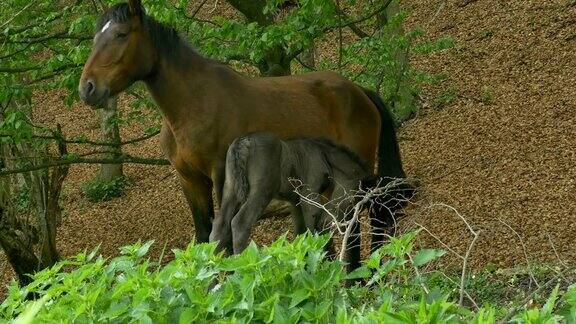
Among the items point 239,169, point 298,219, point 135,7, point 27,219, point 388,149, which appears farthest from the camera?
point 27,219

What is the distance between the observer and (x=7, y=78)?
10.1m

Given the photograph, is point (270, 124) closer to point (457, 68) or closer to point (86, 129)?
point (457, 68)

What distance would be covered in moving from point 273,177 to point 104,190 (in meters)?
9.98

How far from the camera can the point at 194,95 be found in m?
7.86

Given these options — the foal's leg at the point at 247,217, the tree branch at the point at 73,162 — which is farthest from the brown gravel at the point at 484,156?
the foal's leg at the point at 247,217

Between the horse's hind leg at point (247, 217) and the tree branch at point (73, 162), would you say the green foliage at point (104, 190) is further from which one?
the horse's hind leg at point (247, 217)

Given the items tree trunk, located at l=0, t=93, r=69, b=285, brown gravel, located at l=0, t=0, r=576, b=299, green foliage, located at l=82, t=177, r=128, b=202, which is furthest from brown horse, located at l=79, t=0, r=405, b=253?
green foliage, located at l=82, t=177, r=128, b=202

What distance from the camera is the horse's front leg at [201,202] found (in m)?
8.11

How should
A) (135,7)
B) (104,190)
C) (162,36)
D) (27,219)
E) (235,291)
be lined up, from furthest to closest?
(104,190), (27,219), (162,36), (135,7), (235,291)

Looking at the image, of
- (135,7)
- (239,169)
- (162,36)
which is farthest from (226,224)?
(135,7)

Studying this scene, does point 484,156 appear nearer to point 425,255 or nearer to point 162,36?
point 162,36

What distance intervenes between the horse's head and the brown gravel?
2612 millimetres

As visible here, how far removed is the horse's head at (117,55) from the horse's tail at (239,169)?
3.75 feet

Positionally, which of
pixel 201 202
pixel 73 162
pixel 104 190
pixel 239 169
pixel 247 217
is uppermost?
pixel 239 169
